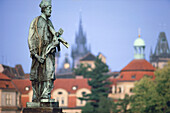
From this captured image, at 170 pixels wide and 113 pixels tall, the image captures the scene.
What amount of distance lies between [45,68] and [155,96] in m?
78.9

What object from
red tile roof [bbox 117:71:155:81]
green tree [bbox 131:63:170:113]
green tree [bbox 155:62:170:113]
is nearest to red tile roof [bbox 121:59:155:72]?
red tile roof [bbox 117:71:155:81]

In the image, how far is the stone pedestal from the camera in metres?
15.3

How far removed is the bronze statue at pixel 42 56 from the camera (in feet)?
51.2

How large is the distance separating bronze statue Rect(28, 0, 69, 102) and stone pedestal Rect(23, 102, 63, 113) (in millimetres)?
133

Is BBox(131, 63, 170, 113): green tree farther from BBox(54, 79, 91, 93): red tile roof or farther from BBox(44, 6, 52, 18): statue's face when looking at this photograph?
BBox(44, 6, 52, 18): statue's face

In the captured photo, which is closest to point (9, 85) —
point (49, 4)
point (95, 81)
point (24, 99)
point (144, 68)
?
point (24, 99)

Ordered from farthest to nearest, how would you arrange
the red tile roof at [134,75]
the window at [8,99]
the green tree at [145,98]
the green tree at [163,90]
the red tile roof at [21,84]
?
the red tile roof at [134,75]
the red tile roof at [21,84]
the window at [8,99]
the green tree at [145,98]
the green tree at [163,90]

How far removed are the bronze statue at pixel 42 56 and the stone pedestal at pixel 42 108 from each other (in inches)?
5.2

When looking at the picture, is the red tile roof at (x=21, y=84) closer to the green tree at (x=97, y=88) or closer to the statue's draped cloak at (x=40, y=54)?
the green tree at (x=97, y=88)

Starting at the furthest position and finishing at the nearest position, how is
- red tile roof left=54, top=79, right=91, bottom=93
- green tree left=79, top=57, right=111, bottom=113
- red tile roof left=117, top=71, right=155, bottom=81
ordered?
red tile roof left=117, top=71, right=155, bottom=81 → red tile roof left=54, top=79, right=91, bottom=93 → green tree left=79, top=57, right=111, bottom=113

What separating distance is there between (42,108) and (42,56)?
133 cm

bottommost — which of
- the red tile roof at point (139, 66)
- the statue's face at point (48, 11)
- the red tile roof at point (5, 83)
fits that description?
the statue's face at point (48, 11)

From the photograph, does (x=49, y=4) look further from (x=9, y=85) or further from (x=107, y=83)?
(x=107, y=83)

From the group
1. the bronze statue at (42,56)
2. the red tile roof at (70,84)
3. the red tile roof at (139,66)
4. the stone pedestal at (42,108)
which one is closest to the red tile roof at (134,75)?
the red tile roof at (139,66)
